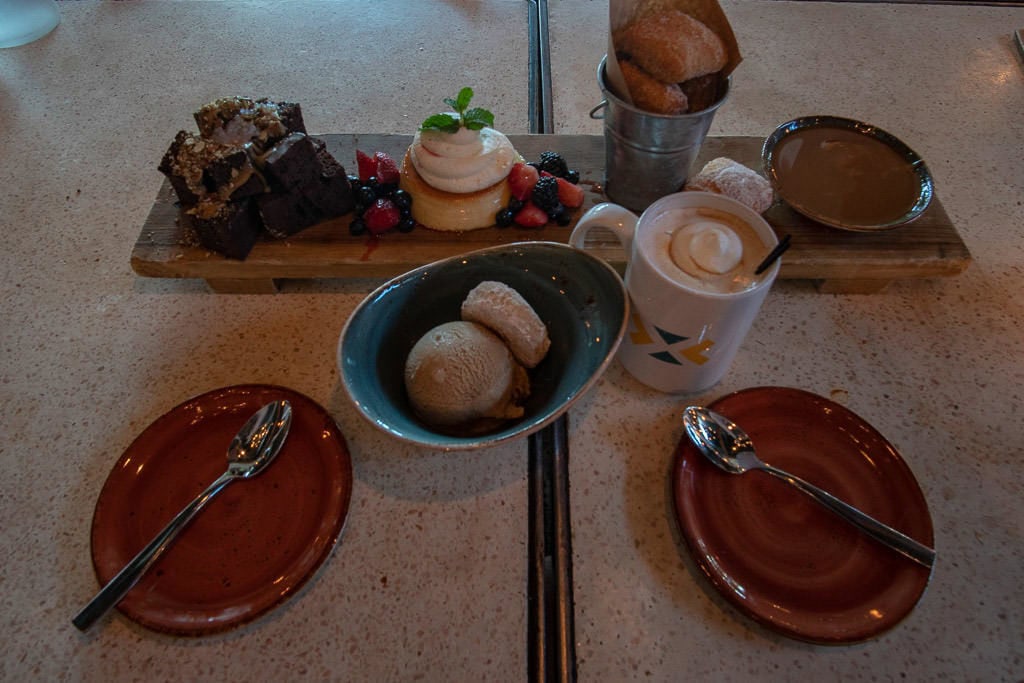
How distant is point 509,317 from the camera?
80cm

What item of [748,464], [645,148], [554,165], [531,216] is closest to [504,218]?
[531,216]

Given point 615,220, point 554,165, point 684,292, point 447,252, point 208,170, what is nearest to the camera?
point 684,292

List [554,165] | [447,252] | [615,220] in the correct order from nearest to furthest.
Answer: [615,220] < [447,252] < [554,165]

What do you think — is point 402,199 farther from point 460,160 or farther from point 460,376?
point 460,376

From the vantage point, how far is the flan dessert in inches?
40.7

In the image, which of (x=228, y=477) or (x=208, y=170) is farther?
(x=208, y=170)

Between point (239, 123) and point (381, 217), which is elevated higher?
point (239, 123)

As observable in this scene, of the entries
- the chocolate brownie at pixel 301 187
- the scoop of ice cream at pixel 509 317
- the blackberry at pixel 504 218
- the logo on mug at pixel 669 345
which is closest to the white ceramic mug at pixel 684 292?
the logo on mug at pixel 669 345

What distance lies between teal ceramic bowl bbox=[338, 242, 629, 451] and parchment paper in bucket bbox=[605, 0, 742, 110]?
0.35m

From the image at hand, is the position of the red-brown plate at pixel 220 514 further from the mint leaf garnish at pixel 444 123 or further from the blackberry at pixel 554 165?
the blackberry at pixel 554 165

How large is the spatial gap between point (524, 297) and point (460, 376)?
0.54 ft

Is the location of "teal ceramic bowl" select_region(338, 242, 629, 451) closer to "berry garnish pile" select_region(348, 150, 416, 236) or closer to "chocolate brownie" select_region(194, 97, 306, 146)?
"berry garnish pile" select_region(348, 150, 416, 236)

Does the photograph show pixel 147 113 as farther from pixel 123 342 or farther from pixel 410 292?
pixel 410 292

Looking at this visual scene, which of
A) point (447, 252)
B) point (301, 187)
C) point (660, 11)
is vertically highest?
point (660, 11)
